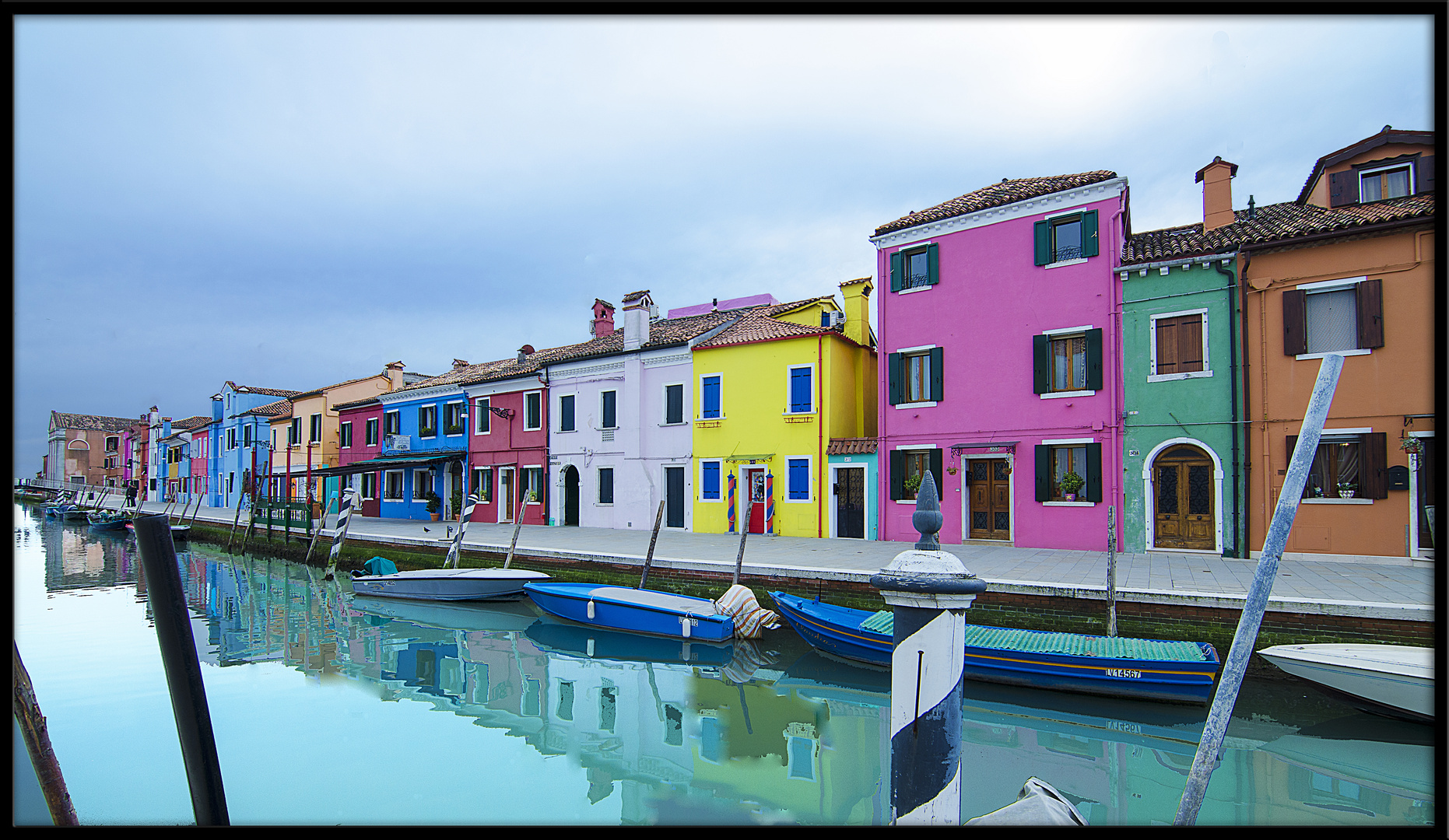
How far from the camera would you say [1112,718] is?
7.82 metres

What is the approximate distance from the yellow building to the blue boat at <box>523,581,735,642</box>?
679 centimetres

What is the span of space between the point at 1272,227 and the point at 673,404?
51.2 ft

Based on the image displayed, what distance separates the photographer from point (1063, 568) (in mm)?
12156

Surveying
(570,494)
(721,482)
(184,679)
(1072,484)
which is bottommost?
(570,494)

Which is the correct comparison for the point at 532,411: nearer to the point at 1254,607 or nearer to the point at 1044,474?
the point at 1044,474

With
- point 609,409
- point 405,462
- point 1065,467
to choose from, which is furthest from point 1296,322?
point 405,462

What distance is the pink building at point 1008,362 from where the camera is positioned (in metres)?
14.8

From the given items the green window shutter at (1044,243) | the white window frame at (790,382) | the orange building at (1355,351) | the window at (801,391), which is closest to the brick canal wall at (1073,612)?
the orange building at (1355,351)

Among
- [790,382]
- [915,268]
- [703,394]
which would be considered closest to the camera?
[915,268]

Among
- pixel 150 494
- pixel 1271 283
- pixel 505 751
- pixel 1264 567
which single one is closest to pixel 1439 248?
pixel 1264 567

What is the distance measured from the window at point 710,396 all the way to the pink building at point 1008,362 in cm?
533

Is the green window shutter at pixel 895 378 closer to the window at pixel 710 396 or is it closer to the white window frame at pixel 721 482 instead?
the window at pixel 710 396

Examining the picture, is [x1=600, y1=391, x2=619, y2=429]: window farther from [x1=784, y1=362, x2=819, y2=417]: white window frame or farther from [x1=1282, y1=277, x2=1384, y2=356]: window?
[x1=1282, y1=277, x2=1384, y2=356]: window

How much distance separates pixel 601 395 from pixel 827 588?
13.3m
